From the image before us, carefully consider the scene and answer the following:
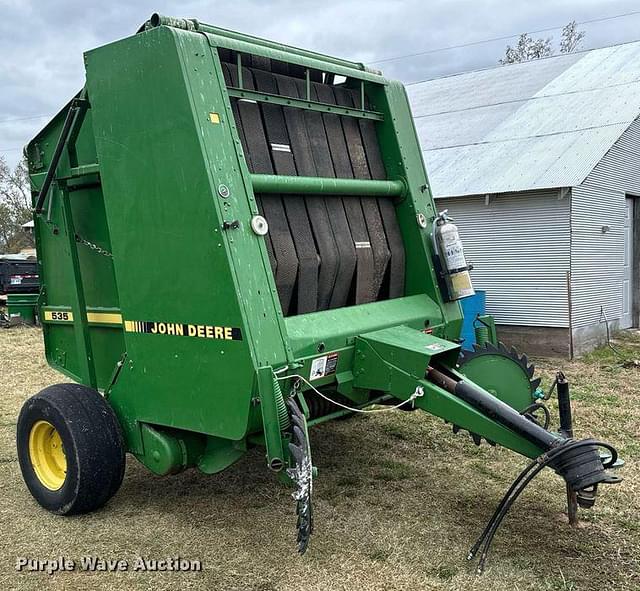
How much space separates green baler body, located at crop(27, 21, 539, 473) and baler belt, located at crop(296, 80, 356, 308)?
0.12m

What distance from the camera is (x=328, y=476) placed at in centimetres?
472

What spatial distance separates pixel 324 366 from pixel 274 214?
2.98 ft

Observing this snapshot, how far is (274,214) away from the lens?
3.89m

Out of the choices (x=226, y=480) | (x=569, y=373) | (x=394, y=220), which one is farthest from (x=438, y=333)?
(x=569, y=373)

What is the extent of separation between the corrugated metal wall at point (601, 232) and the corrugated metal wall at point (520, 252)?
196 mm

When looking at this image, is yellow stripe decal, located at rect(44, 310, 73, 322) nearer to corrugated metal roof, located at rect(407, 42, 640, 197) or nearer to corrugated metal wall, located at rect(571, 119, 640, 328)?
corrugated metal roof, located at rect(407, 42, 640, 197)

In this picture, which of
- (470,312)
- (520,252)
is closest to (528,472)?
(470,312)

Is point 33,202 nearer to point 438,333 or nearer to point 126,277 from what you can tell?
point 126,277

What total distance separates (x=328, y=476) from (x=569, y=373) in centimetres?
452

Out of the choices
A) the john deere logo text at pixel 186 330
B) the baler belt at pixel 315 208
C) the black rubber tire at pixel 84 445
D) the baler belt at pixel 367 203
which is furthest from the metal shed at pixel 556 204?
the black rubber tire at pixel 84 445

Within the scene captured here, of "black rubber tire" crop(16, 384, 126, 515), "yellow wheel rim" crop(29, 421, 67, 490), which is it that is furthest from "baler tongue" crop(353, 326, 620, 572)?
"yellow wheel rim" crop(29, 421, 67, 490)

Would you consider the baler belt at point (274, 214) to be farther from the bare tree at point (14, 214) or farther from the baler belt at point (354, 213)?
the bare tree at point (14, 214)

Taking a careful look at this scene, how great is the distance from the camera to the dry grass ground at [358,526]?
3.33 meters

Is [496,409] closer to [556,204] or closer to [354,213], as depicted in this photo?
[354,213]
